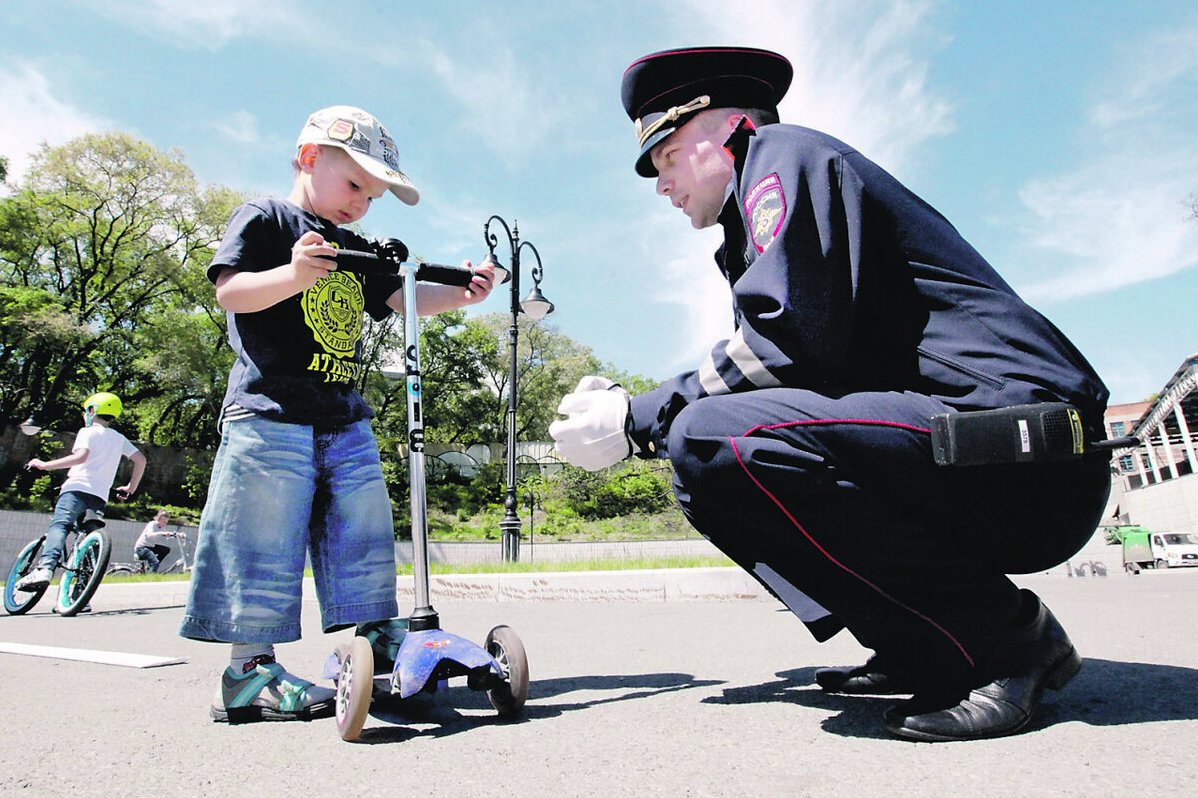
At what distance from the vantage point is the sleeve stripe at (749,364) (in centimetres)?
167

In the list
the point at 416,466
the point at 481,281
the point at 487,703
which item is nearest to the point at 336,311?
the point at 481,281

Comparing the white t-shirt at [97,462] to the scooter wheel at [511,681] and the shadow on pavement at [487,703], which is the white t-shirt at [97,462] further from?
the scooter wheel at [511,681]

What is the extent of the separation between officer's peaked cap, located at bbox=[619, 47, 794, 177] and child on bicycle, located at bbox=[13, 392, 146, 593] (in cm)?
655

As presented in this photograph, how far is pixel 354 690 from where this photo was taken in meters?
1.67

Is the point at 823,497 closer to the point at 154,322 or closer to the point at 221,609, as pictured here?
the point at 221,609

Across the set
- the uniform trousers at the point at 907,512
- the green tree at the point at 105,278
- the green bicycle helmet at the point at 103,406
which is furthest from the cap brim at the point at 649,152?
the green tree at the point at 105,278

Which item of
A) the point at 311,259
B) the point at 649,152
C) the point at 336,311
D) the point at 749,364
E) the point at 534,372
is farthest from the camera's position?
the point at 534,372

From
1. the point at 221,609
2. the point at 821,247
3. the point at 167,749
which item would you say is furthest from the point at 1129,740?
the point at 221,609

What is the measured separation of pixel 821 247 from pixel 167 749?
176cm

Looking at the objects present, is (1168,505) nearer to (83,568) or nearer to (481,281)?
(83,568)

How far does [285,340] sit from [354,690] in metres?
1.25

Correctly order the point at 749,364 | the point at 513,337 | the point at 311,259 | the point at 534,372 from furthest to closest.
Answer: the point at 534,372, the point at 513,337, the point at 311,259, the point at 749,364

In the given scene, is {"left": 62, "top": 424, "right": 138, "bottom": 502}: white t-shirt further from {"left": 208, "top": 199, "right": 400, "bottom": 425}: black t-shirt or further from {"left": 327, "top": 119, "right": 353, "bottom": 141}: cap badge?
{"left": 327, "top": 119, "right": 353, "bottom": 141}: cap badge

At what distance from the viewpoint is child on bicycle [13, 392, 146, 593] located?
22.4ft
